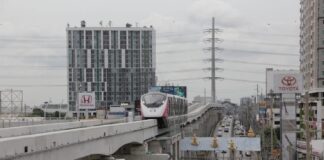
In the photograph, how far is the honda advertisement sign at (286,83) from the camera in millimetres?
66500

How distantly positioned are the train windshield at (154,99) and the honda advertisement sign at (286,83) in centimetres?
2623

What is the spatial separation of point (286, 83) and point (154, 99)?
27908 millimetres

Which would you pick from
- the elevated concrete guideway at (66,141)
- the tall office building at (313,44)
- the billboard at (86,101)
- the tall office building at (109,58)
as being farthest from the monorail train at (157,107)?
the tall office building at (313,44)

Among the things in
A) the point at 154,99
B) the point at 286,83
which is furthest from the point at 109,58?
the point at 154,99

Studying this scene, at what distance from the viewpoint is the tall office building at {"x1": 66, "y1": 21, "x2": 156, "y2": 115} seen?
96.6 meters

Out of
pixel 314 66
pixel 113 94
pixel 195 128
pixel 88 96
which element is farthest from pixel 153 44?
pixel 88 96

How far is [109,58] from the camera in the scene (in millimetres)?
101000

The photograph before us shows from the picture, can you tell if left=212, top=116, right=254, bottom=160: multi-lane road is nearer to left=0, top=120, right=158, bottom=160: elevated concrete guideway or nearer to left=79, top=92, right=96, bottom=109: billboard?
left=79, top=92, right=96, bottom=109: billboard

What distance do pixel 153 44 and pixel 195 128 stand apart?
2505 centimetres

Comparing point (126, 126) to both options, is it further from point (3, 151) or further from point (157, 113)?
point (3, 151)

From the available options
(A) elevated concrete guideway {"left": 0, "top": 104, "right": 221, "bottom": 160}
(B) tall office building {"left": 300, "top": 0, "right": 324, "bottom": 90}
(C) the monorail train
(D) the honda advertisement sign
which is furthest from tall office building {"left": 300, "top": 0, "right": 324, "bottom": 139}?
(A) elevated concrete guideway {"left": 0, "top": 104, "right": 221, "bottom": 160}

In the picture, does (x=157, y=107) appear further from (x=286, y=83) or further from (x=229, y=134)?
(x=229, y=134)

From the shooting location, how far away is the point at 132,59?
10144 cm

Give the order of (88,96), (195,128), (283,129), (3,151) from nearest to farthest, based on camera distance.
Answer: (3,151) → (88,96) → (283,129) → (195,128)
